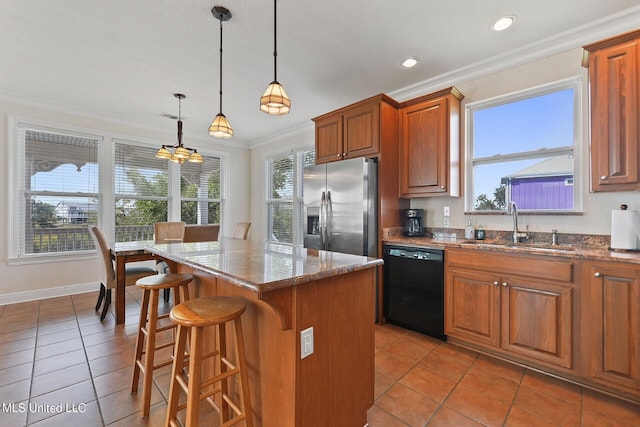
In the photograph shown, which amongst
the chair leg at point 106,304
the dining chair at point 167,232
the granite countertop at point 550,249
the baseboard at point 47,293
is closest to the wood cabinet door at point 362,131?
the granite countertop at point 550,249

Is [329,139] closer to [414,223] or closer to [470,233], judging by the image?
[414,223]

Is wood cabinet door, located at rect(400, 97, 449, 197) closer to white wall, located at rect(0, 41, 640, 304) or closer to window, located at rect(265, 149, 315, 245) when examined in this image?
white wall, located at rect(0, 41, 640, 304)

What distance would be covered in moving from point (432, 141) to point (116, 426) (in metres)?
3.26

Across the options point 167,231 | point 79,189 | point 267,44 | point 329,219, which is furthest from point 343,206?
point 79,189

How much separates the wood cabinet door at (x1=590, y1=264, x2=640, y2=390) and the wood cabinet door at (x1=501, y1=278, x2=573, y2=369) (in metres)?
0.13

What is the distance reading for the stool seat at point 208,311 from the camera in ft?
3.97

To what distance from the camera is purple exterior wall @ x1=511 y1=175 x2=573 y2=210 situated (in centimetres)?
242

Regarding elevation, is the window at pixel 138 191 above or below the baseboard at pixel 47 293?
above

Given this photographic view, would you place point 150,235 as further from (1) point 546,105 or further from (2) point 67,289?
(1) point 546,105

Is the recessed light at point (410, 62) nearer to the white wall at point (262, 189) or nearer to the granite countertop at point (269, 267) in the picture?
the white wall at point (262, 189)

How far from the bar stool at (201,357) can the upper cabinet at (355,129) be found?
2.21 metres

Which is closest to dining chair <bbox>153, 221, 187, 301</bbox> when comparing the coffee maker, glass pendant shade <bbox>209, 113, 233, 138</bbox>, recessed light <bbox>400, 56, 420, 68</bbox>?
glass pendant shade <bbox>209, 113, 233, 138</bbox>

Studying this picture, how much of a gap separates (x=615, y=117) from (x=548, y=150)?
571mm

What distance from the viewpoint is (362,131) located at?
308 cm
